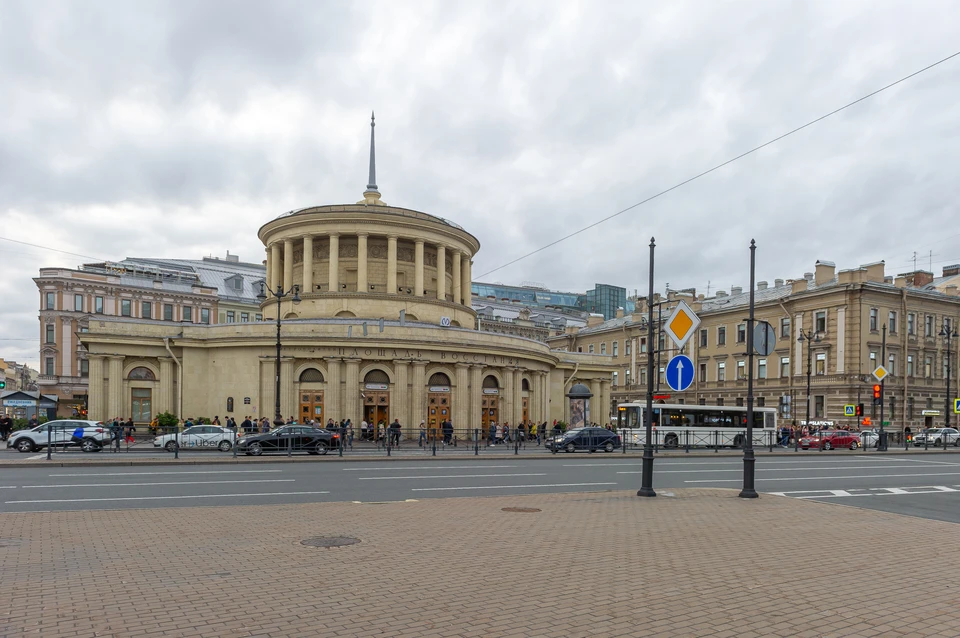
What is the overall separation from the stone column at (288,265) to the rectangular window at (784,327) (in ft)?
141

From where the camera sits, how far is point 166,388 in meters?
44.8

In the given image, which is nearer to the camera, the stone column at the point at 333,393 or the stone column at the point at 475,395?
the stone column at the point at 333,393

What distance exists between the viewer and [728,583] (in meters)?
8.20

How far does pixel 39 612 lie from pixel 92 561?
2305 mm

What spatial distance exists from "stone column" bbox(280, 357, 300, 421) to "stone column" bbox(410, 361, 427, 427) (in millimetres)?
6828

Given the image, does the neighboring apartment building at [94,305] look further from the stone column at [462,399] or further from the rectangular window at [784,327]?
the rectangular window at [784,327]

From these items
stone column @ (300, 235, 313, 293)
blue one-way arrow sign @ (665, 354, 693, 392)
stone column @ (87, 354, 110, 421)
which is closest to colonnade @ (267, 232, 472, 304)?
stone column @ (300, 235, 313, 293)

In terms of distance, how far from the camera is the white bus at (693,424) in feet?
150

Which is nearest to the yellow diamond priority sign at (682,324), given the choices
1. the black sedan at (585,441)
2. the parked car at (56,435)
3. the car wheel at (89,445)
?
the black sedan at (585,441)

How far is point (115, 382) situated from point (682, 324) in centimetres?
3886

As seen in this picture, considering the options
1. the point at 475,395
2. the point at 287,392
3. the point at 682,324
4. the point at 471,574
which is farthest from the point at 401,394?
the point at 471,574

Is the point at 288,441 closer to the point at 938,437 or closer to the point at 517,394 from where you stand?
the point at 517,394

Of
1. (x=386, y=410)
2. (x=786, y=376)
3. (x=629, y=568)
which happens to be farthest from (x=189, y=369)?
(x=786, y=376)

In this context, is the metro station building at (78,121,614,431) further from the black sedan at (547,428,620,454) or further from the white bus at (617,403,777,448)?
the black sedan at (547,428,620,454)
